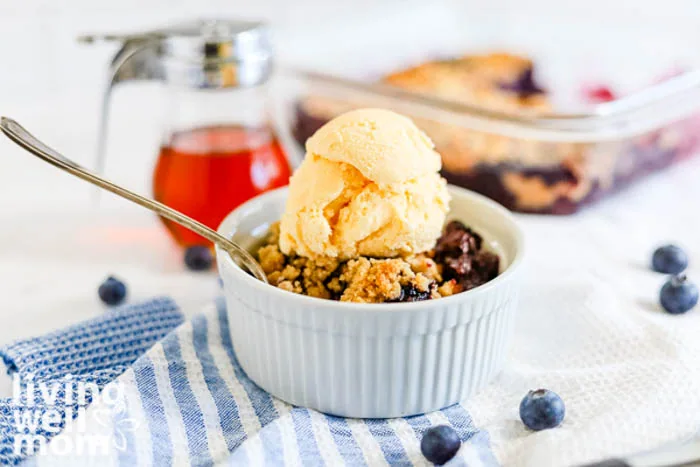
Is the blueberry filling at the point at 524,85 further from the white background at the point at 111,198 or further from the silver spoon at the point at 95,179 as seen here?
the silver spoon at the point at 95,179

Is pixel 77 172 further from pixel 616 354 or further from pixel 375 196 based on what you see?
pixel 616 354

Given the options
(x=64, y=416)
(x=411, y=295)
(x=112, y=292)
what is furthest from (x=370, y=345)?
(x=112, y=292)

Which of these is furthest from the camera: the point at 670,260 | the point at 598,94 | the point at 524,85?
the point at 524,85

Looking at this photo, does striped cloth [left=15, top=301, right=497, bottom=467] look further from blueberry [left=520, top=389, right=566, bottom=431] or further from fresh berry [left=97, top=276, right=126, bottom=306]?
fresh berry [left=97, top=276, right=126, bottom=306]

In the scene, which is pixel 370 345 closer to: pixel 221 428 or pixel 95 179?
pixel 221 428

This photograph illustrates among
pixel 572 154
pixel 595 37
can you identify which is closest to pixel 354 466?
pixel 572 154

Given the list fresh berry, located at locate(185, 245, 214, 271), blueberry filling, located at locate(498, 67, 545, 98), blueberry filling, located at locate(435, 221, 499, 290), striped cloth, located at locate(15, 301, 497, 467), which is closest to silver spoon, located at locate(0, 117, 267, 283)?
striped cloth, located at locate(15, 301, 497, 467)
